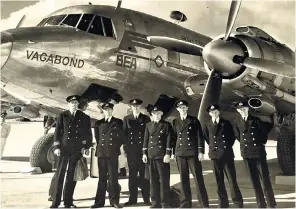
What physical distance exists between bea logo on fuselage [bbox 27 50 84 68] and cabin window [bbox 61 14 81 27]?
3.03 ft

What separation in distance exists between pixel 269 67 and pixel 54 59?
156 inches

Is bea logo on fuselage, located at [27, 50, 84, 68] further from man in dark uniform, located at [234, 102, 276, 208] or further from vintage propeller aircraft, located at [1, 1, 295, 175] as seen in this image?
man in dark uniform, located at [234, 102, 276, 208]

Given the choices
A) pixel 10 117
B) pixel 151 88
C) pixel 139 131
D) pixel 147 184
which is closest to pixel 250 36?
pixel 151 88

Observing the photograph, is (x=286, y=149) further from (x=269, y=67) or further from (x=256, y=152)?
(x=256, y=152)

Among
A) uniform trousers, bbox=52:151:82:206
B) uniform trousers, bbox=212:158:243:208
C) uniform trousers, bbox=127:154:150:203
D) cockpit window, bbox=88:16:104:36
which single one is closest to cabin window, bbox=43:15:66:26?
cockpit window, bbox=88:16:104:36

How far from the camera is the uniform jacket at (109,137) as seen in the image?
6.29 m

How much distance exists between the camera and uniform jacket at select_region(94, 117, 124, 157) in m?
6.29

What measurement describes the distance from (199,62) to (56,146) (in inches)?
168

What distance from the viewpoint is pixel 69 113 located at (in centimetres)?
640

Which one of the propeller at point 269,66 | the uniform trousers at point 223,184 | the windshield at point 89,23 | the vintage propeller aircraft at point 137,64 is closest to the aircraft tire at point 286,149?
the vintage propeller aircraft at point 137,64

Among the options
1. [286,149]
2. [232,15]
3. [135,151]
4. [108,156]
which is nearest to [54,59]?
[108,156]

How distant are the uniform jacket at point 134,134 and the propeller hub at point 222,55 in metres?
1.78

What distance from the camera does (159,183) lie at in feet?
20.3

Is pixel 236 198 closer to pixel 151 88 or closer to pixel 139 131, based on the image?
pixel 139 131
